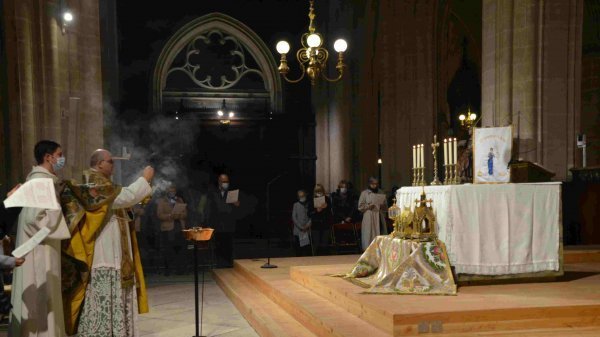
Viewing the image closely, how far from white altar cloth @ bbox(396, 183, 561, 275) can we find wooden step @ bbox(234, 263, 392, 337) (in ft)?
4.31

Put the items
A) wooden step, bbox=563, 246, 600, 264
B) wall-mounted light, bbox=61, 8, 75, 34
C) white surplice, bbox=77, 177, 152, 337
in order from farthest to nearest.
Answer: wall-mounted light, bbox=61, 8, 75, 34 < wooden step, bbox=563, 246, 600, 264 < white surplice, bbox=77, 177, 152, 337

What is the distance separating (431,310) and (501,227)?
1644mm

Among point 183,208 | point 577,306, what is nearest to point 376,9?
point 183,208

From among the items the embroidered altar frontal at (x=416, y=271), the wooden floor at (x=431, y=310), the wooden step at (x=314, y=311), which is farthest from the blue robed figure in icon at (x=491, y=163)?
the wooden step at (x=314, y=311)

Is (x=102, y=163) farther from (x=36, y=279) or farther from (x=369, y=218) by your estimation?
(x=369, y=218)

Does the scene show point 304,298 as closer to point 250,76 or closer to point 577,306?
point 577,306

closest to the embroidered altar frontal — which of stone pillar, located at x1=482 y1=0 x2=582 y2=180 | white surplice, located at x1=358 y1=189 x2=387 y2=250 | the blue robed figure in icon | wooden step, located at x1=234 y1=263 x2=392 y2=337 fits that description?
wooden step, located at x1=234 y1=263 x2=392 y2=337

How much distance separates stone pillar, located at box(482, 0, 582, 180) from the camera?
27.3ft

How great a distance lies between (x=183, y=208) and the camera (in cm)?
1047

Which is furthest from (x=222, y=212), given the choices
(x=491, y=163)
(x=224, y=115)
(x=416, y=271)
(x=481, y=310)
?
(x=224, y=115)

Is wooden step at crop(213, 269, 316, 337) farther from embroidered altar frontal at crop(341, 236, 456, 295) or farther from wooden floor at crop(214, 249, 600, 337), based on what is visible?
embroidered altar frontal at crop(341, 236, 456, 295)

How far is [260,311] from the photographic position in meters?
6.42

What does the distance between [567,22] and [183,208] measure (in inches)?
270

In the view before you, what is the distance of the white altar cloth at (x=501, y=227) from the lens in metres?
5.67
